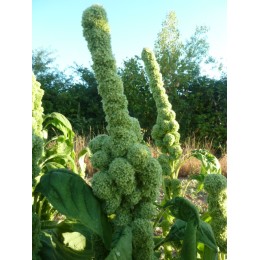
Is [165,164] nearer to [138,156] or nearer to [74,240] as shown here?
[74,240]

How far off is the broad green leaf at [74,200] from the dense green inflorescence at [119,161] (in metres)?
0.03

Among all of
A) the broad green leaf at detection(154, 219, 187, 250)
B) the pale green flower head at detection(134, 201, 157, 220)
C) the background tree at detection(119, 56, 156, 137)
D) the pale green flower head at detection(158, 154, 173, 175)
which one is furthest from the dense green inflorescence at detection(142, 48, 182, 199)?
the pale green flower head at detection(134, 201, 157, 220)

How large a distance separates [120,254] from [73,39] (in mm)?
631

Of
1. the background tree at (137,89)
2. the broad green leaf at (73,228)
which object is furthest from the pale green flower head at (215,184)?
the background tree at (137,89)

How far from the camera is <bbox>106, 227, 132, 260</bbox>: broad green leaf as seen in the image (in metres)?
0.82

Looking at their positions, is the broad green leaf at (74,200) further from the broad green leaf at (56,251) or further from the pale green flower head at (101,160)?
the broad green leaf at (56,251)

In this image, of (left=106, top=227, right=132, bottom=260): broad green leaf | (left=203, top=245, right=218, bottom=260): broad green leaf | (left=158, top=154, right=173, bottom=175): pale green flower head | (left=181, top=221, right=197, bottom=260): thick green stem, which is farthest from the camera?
(left=158, top=154, right=173, bottom=175): pale green flower head

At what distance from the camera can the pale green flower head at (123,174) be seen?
2.95 feet

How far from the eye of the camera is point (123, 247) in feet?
2.80

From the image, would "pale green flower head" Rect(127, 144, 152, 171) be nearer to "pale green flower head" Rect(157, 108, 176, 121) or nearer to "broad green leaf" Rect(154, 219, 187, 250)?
"broad green leaf" Rect(154, 219, 187, 250)

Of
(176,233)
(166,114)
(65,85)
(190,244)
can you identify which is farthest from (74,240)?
(65,85)

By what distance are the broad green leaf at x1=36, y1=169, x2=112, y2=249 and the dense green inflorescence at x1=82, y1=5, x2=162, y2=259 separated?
0.08 ft
